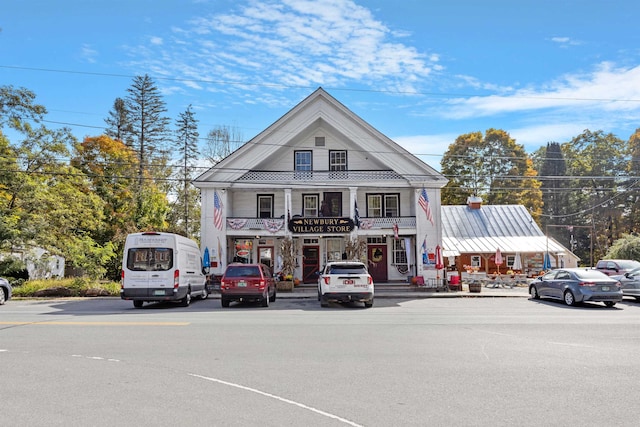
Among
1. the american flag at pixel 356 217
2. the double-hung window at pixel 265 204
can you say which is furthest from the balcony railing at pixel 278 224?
the double-hung window at pixel 265 204

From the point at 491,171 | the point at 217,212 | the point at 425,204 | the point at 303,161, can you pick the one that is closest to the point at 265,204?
the point at 303,161

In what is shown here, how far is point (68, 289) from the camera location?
2694 cm

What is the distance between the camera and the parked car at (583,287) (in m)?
19.0

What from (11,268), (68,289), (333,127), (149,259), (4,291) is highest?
(333,127)

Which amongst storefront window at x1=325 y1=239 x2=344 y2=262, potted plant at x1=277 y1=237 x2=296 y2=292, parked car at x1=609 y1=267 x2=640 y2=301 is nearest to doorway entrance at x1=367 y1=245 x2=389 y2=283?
storefront window at x1=325 y1=239 x2=344 y2=262

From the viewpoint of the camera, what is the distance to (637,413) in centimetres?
582

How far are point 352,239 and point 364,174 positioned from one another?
13.5 ft

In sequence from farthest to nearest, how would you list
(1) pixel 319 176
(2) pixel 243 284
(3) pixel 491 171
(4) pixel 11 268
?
(3) pixel 491 171 → (1) pixel 319 176 → (4) pixel 11 268 → (2) pixel 243 284

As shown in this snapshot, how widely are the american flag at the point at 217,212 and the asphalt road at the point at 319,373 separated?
15.8 m

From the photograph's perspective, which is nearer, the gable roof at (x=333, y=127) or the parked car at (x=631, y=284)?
the parked car at (x=631, y=284)

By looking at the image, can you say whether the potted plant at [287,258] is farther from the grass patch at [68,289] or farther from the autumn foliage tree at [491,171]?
the autumn foliage tree at [491,171]

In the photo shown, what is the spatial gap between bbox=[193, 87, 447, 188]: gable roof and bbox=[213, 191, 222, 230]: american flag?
45.7 inches

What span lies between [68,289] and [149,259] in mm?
10287

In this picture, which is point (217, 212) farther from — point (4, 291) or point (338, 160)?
point (4, 291)
